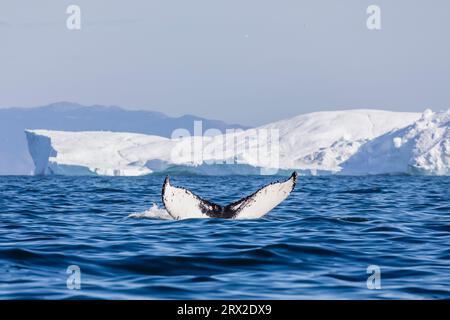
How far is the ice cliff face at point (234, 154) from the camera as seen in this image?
87.1 meters

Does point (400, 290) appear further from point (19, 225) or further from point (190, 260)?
point (19, 225)

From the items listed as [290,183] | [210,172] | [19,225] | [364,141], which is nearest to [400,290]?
[290,183]

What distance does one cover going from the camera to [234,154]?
98938mm

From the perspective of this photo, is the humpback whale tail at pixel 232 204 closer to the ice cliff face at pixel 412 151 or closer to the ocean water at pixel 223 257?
the ocean water at pixel 223 257

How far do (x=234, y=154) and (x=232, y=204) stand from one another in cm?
8442

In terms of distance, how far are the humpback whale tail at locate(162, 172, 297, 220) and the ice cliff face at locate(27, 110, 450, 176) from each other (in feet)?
228

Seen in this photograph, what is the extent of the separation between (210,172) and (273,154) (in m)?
19.9

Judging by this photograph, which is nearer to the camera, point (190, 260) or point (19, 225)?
point (190, 260)

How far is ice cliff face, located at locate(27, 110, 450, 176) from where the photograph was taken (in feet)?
286

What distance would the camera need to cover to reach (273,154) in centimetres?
11019
